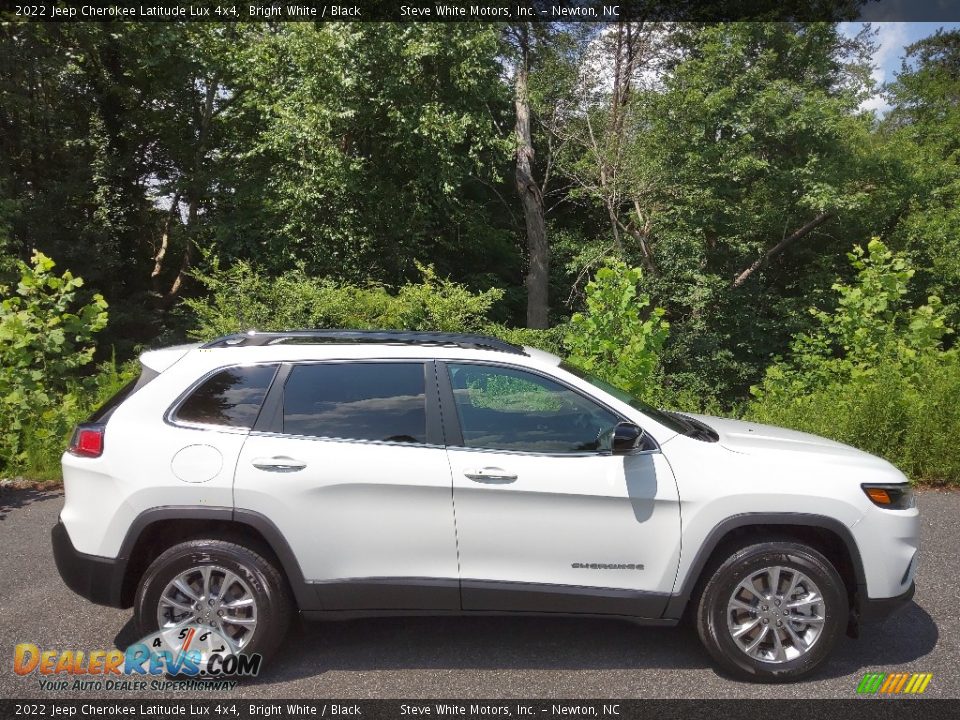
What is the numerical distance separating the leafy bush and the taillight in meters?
6.73

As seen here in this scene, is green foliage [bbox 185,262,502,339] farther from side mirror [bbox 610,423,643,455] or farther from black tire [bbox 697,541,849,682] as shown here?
black tire [bbox 697,541,849,682]

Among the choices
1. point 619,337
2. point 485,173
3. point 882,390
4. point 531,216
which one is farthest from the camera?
point 531,216

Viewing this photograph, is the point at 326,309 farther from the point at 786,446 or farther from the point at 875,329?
the point at 786,446

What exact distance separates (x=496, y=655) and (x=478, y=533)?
0.79 meters

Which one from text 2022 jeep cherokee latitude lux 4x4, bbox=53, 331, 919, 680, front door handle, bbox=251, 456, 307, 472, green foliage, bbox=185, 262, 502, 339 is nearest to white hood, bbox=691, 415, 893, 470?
text 2022 jeep cherokee latitude lux 4x4, bbox=53, 331, 919, 680

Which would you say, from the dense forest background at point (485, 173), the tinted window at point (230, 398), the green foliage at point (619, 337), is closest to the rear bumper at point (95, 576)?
the tinted window at point (230, 398)

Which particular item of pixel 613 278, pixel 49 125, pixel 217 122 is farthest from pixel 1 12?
pixel 613 278

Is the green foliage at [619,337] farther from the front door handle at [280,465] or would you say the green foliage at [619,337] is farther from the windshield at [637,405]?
the front door handle at [280,465]

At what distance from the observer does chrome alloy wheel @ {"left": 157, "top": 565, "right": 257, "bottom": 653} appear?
359 cm

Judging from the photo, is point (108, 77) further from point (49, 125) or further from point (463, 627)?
point (463, 627)

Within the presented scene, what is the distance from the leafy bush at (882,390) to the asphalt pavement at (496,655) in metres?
2.92

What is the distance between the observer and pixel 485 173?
1830cm

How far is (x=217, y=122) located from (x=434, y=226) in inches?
235
